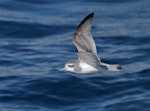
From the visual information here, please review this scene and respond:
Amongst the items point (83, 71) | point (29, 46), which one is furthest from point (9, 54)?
point (83, 71)

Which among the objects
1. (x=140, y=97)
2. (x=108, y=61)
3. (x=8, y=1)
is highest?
(x=8, y=1)

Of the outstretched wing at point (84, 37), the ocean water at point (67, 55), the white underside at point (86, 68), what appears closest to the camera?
the outstretched wing at point (84, 37)

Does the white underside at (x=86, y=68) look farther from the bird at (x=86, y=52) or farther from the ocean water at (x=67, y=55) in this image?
the ocean water at (x=67, y=55)

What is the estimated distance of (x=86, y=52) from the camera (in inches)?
677

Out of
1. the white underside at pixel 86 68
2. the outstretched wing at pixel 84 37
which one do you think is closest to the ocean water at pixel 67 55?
the white underside at pixel 86 68

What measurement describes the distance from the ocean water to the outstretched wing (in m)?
1.86

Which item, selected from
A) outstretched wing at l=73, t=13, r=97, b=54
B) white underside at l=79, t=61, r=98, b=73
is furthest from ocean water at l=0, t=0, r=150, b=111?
outstretched wing at l=73, t=13, r=97, b=54

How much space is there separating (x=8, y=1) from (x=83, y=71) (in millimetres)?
9204

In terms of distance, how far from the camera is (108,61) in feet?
70.3

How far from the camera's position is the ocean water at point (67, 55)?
1897 cm

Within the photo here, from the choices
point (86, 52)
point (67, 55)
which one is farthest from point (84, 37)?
point (67, 55)

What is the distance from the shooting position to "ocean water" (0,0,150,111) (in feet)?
62.2

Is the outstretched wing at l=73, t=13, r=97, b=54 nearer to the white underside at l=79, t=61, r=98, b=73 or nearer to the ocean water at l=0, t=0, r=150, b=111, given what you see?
the white underside at l=79, t=61, r=98, b=73

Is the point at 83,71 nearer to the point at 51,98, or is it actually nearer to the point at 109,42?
the point at 51,98
